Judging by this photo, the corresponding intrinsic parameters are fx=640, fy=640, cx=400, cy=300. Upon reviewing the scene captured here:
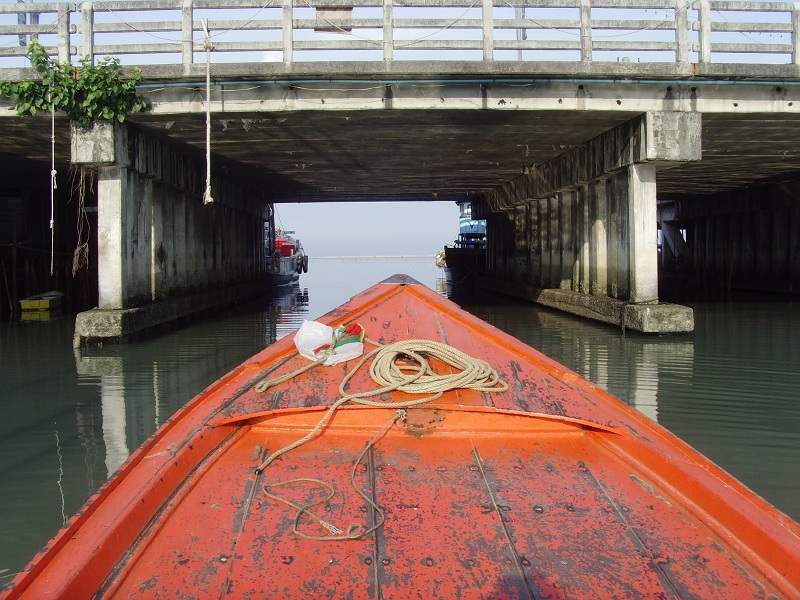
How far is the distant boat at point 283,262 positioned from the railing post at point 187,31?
63.1 ft

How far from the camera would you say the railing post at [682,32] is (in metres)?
11.9

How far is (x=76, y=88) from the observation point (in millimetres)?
11516

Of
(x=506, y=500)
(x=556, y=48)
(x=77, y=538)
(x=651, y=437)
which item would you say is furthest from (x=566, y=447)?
(x=556, y=48)

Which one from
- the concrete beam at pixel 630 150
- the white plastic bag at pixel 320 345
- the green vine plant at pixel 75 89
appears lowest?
the white plastic bag at pixel 320 345

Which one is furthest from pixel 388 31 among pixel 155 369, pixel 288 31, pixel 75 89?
pixel 155 369

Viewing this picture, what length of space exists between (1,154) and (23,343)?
5.73 m

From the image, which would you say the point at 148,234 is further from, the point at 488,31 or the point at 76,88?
the point at 488,31

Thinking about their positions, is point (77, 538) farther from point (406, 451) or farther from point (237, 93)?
point (237, 93)

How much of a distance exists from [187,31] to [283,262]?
21.9 metres

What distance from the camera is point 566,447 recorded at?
379 cm

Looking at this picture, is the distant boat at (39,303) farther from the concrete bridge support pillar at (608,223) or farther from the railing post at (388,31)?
the concrete bridge support pillar at (608,223)

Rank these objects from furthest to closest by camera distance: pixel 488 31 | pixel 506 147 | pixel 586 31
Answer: pixel 506 147, pixel 586 31, pixel 488 31

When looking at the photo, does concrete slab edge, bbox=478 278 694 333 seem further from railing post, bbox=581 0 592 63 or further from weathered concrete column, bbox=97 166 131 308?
weathered concrete column, bbox=97 166 131 308

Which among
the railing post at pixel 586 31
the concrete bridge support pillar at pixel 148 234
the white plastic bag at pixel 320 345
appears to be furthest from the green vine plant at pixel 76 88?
the white plastic bag at pixel 320 345
